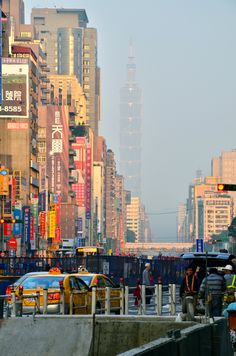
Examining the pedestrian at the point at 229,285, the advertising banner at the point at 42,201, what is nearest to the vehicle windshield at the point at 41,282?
the pedestrian at the point at 229,285

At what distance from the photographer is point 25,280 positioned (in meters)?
30.7

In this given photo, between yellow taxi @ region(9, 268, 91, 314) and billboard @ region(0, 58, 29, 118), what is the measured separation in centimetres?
13386

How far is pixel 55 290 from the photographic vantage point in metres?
29.0

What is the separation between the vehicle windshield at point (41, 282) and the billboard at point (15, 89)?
134 metres

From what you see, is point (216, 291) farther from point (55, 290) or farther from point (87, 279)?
point (87, 279)

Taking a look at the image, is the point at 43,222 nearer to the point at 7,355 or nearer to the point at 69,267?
the point at 69,267

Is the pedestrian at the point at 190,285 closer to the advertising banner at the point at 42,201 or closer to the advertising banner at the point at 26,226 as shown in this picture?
the advertising banner at the point at 26,226

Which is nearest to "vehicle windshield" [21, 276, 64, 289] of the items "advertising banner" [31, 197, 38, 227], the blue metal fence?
the blue metal fence

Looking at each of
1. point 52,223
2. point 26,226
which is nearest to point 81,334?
point 26,226

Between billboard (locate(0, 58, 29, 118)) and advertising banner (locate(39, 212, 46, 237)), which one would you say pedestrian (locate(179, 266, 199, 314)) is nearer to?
billboard (locate(0, 58, 29, 118))

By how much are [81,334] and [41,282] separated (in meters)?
13.9

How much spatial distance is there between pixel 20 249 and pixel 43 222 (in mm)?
23301

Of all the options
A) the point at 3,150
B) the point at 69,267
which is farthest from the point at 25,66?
the point at 69,267

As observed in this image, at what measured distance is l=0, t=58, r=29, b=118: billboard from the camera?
164000 millimetres
